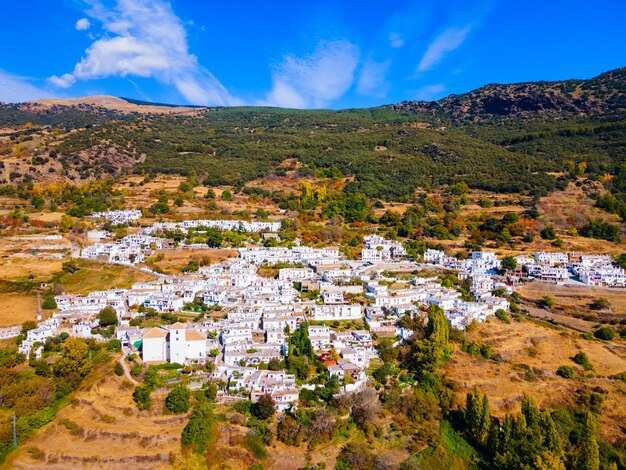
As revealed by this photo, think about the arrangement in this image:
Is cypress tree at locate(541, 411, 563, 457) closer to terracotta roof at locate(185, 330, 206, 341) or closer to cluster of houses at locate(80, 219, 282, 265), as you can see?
terracotta roof at locate(185, 330, 206, 341)

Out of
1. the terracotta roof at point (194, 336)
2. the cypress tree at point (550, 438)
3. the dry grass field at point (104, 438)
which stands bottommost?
the dry grass field at point (104, 438)

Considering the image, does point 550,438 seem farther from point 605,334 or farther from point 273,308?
point 273,308

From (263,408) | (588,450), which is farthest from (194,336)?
(588,450)

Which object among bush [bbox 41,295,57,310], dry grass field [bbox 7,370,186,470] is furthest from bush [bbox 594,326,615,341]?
bush [bbox 41,295,57,310]

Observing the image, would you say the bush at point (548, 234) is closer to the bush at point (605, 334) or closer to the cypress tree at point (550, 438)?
the bush at point (605, 334)

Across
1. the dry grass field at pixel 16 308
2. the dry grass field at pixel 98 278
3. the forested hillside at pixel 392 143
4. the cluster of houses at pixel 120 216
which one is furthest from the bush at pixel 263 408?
the forested hillside at pixel 392 143

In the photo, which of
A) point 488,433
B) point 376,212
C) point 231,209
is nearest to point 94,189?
point 231,209

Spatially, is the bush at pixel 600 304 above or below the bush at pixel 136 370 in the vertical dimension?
above
